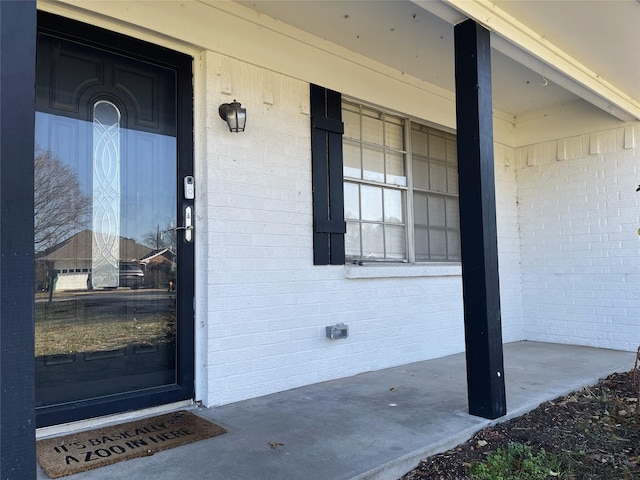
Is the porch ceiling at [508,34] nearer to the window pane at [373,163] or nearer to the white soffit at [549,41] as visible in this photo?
the white soffit at [549,41]

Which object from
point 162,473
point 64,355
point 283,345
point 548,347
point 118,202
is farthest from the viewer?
point 548,347

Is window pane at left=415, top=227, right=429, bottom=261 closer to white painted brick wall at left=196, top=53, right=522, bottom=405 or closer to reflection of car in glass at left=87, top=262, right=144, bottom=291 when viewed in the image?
white painted brick wall at left=196, top=53, right=522, bottom=405

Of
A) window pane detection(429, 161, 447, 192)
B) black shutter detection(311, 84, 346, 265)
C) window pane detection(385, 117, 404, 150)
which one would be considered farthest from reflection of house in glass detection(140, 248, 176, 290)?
window pane detection(429, 161, 447, 192)

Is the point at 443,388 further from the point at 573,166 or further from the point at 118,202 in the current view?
the point at 573,166

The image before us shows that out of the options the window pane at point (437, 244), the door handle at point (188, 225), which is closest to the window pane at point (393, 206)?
the window pane at point (437, 244)

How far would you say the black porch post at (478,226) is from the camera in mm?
3066

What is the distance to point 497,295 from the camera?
3.14 meters

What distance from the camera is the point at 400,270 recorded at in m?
4.60

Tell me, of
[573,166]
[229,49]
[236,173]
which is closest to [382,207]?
[236,173]

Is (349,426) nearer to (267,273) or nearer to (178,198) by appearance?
(267,273)

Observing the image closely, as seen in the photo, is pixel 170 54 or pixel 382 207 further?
pixel 382 207

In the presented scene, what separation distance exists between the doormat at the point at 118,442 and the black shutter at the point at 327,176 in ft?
5.46

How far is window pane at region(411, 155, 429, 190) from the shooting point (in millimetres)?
5277

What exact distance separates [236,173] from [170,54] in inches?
37.1
